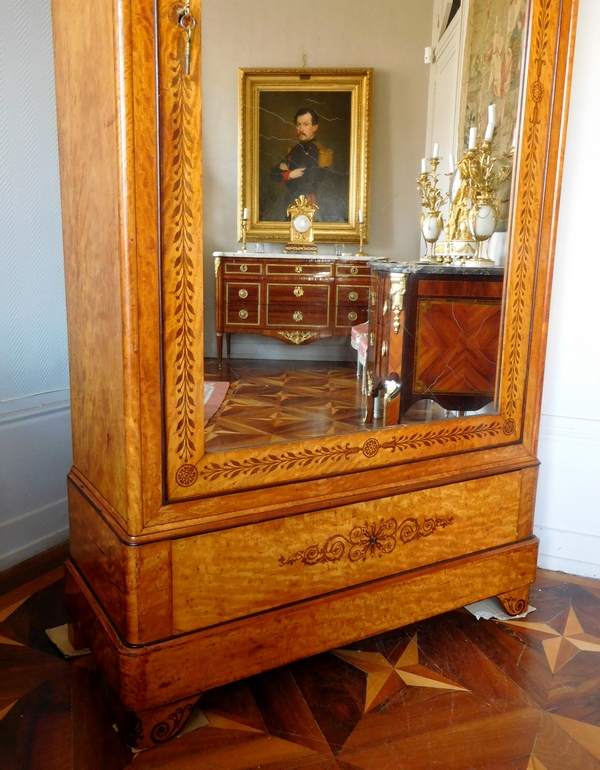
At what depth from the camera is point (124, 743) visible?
126 centimetres

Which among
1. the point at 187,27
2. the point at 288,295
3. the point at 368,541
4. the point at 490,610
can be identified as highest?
the point at 187,27

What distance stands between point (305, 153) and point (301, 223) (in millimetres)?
132

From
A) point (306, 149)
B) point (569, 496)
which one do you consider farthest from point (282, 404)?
point (569, 496)

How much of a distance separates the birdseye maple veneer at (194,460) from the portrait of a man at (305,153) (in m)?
0.08

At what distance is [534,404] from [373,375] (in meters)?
0.55

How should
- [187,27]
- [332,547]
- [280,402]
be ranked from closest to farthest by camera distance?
[187,27] < [280,402] < [332,547]

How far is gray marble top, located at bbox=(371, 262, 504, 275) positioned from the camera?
1.29 m

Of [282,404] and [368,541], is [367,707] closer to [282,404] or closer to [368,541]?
[368,541]

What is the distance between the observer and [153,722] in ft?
4.07

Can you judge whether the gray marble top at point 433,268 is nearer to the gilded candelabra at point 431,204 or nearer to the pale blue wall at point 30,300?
the gilded candelabra at point 431,204

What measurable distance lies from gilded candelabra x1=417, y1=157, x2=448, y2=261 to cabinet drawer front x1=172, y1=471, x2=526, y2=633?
605 mm

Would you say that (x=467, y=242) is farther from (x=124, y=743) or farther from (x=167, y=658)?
(x=124, y=743)

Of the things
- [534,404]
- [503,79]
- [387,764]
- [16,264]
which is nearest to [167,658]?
[387,764]

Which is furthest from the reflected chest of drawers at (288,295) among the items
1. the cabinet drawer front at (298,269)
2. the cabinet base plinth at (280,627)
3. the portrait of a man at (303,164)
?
the cabinet base plinth at (280,627)
